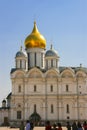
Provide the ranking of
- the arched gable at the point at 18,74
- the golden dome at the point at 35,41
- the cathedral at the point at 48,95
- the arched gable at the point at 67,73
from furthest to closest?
the golden dome at the point at 35,41 < the arched gable at the point at 18,74 < the arched gable at the point at 67,73 < the cathedral at the point at 48,95

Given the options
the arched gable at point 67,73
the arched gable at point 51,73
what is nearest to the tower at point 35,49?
the arched gable at point 51,73

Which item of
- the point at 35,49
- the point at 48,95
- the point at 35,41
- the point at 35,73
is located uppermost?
the point at 35,41

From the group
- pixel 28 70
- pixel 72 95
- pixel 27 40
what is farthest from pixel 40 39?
pixel 72 95

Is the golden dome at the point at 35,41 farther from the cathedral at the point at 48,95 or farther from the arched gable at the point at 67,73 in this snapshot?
the arched gable at the point at 67,73

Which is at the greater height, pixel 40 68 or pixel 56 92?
pixel 40 68

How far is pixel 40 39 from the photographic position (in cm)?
5303

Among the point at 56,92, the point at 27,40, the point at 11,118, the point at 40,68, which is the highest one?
the point at 27,40

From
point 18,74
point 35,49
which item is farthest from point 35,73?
point 35,49

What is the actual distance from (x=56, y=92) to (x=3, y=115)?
807 centimetres

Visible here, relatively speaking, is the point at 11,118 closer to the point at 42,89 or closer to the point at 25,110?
the point at 25,110

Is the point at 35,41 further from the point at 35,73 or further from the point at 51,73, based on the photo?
the point at 51,73

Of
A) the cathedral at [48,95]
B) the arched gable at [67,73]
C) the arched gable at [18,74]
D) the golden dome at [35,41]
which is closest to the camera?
the cathedral at [48,95]

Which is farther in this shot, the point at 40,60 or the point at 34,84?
the point at 40,60

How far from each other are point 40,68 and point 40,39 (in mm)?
4253
